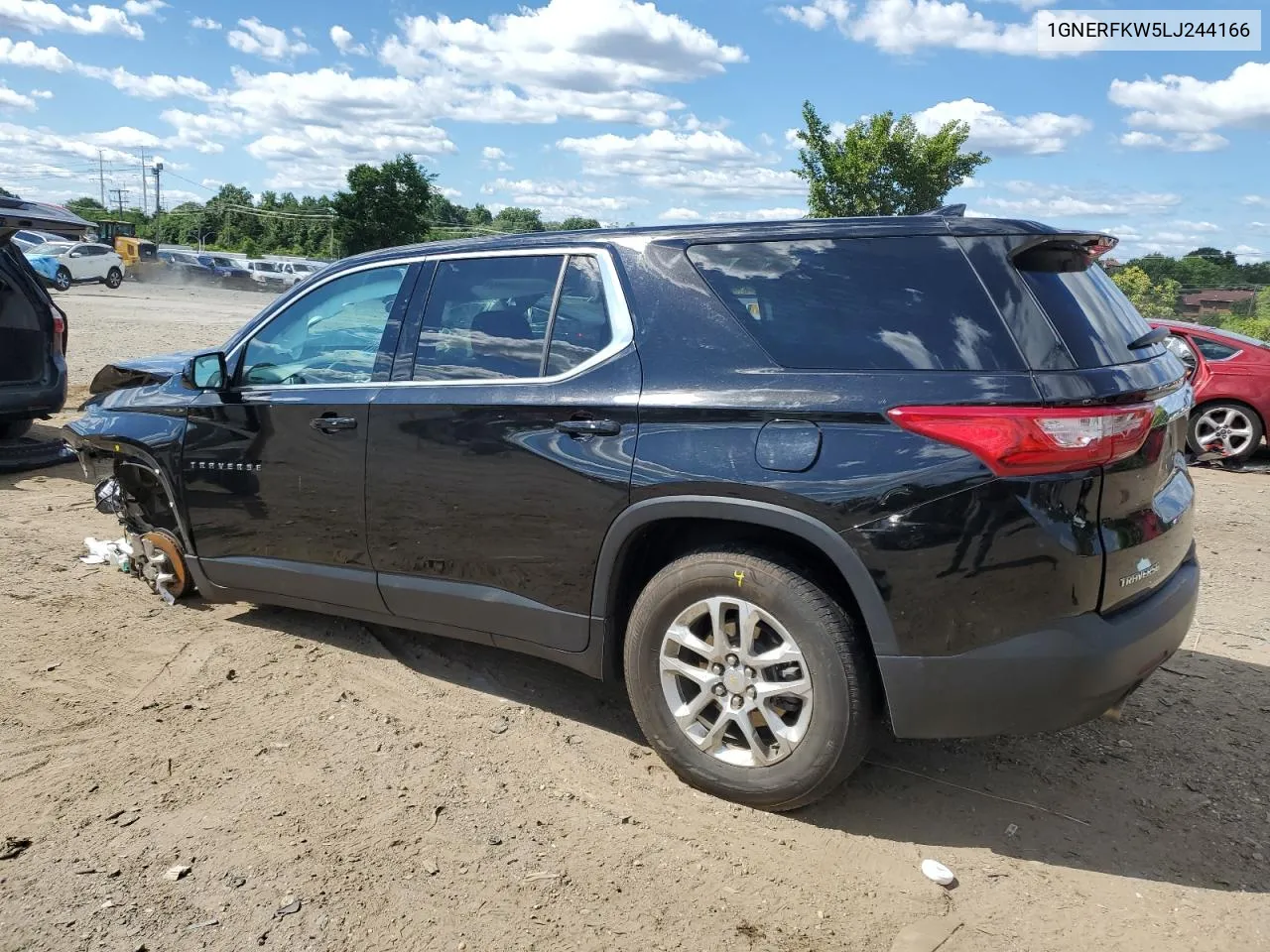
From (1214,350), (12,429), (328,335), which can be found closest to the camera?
(328,335)

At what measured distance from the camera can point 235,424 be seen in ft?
14.6

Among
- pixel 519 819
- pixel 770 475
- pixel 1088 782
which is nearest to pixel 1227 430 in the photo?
pixel 1088 782

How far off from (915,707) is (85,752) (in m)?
2.90

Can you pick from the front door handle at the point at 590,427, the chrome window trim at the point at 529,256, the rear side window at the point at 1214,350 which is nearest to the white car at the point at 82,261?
the rear side window at the point at 1214,350

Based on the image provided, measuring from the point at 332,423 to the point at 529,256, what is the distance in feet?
3.46

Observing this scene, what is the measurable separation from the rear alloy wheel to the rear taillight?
27.2ft

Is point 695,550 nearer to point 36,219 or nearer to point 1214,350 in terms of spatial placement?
point 36,219

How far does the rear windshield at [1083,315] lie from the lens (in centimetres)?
291

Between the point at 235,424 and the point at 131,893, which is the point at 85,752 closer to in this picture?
the point at 131,893

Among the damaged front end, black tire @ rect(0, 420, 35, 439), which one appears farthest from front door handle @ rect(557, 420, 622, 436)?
black tire @ rect(0, 420, 35, 439)

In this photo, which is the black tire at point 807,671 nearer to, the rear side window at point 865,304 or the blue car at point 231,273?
the rear side window at point 865,304

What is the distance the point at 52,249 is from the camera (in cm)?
3900

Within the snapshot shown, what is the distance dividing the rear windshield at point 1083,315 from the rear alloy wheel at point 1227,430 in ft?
25.7

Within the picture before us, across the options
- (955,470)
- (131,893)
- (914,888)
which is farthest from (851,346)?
(131,893)
